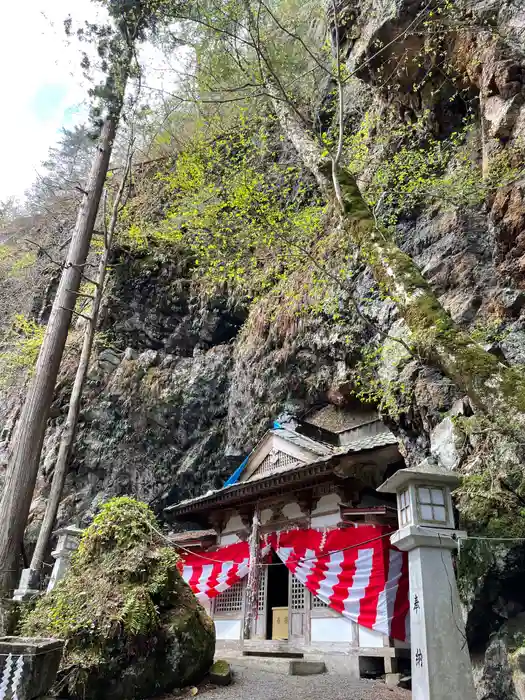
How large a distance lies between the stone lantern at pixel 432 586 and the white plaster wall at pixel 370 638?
532cm

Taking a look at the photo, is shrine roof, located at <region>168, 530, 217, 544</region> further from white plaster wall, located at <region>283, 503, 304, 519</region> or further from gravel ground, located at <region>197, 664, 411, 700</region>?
gravel ground, located at <region>197, 664, 411, 700</region>

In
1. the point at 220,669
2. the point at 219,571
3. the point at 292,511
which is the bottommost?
the point at 220,669

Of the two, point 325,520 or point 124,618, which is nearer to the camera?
point 124,618

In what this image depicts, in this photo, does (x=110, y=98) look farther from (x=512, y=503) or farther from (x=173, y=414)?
(x=512, y=503)

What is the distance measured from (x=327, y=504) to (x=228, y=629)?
4.47 metres

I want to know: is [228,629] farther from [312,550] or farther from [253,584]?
[312,550]

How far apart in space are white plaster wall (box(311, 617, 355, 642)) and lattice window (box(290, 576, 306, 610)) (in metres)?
0.54

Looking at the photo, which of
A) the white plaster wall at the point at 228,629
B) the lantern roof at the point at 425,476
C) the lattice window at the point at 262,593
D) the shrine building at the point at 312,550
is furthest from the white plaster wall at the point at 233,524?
the lantern roof at the point at 425,476

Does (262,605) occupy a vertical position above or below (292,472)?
below

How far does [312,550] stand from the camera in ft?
33.7

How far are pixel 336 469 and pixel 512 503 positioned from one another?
16.2ft

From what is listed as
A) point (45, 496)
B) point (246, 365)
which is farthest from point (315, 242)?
point (45, 496)

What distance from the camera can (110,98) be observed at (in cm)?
1165

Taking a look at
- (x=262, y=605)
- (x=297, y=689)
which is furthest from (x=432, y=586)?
(x=262, y=605)
